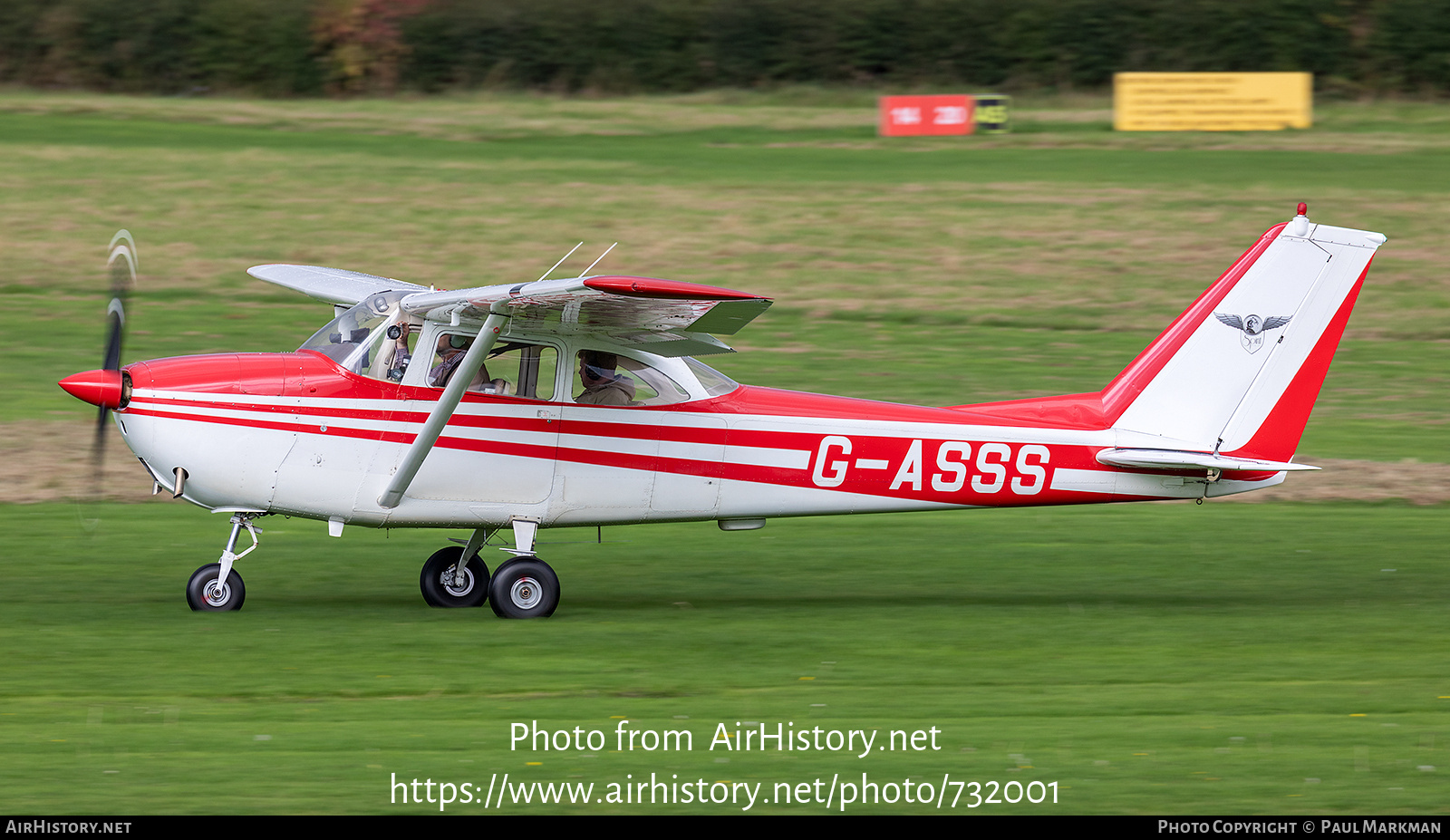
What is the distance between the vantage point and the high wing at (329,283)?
41.9 ft

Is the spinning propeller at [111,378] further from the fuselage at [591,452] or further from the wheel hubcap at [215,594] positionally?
the wheel hubcap at [215,594]

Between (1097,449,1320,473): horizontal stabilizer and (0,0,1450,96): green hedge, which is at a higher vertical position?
(0,0,1450,96): green hedge

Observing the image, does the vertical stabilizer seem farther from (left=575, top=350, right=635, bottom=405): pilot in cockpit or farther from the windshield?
the windshield

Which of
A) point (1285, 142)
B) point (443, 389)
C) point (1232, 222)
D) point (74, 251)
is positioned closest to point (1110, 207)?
point (1232, 222)

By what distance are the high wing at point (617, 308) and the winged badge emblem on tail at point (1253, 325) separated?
3.71 meters

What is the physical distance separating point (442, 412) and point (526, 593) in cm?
144

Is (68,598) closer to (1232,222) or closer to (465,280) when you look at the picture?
(465,280)

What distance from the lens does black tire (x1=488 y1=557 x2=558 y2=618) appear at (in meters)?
11.5

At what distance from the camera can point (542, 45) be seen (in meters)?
47.3

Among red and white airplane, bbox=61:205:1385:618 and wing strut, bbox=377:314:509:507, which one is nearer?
wing strut, bbox=377:314:509:507

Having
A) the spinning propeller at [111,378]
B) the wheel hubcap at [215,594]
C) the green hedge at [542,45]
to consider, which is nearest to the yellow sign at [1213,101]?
the green hedge at [542,45]

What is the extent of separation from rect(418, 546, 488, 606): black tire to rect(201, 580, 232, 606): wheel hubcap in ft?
4.56

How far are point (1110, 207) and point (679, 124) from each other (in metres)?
13.2

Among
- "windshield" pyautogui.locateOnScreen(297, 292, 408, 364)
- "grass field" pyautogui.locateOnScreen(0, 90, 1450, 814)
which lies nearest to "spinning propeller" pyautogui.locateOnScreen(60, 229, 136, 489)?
"windshield" pyautogui.locateOnScreen(297, 292, 408, 364)
